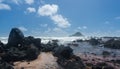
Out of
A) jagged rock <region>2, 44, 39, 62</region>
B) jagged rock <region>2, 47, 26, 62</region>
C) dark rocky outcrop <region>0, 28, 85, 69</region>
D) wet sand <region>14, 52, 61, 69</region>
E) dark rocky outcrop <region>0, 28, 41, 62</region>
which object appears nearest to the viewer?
wet sand <region>14, 52, 61, 69</region>

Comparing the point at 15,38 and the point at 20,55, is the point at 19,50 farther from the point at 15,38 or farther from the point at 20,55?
the point at 15,38

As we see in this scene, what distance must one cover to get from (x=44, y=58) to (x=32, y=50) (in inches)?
85.1

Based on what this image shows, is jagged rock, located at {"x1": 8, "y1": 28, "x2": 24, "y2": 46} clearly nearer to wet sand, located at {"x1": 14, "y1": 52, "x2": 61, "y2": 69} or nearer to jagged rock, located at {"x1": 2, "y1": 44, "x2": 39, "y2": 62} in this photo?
jagged rock, located at {"x1": 2, "y1": 44, "x2": 39, "y2": 62}

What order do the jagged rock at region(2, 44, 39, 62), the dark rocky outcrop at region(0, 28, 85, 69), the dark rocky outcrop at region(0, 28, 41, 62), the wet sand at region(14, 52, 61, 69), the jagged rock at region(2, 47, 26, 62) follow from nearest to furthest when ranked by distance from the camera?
1. the wet sand at region(14, 52, 61, 69)
2. the dark rocky outcrop at region(0, 28, 85, 69)
3. the jagged rock at region(2, 47, 26, 62)
4. the jagged rock at region(2, 44, 39, 62)
5. the dark rocky outcrop at region(0, 28, 41, 62)

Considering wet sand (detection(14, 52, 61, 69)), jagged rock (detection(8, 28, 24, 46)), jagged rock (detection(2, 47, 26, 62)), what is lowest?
wet sand (detection(14, 52, 61, 69))

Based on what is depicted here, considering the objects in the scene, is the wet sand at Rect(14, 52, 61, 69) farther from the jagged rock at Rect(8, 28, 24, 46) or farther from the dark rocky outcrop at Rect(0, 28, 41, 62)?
the jagged rock at Rect(8, 28, 24, 46)

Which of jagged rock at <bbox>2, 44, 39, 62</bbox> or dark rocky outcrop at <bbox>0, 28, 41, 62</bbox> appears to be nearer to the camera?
jagged rock at <bbox>2, 44, 39, 62</bbox>

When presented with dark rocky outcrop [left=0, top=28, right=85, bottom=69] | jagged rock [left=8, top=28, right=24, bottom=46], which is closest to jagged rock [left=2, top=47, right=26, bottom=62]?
dark rocky outcrop [left=0, top=28, right=85, bottom=69]

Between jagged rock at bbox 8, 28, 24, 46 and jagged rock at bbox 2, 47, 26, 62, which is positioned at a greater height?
jagged rock at bbox 8, 28, 24, 46

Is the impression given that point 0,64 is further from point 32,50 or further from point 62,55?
point 62,55

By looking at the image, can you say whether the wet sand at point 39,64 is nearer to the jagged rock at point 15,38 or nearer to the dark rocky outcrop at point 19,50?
the dark rocky outcrop at point 19,50

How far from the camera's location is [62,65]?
108 ft

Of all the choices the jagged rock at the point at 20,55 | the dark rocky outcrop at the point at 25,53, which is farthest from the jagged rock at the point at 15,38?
the jagged rock at the point at 20,55

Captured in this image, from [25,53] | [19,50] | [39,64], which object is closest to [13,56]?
[25,53]
